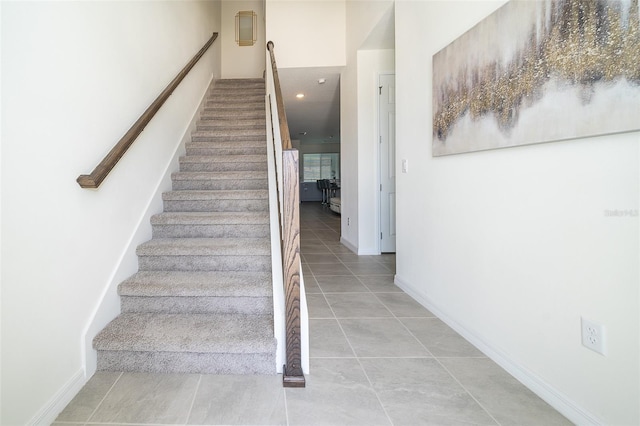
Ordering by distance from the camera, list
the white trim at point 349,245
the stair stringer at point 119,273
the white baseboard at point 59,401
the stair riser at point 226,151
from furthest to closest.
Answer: the white trim at point 349,245 < the stair riser at point 226,151 < the stair stringer at point 119,273 < the white baseboard at point 59,401

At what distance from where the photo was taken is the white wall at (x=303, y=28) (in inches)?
173

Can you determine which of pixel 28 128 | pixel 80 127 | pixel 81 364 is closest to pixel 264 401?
pixel 81 364

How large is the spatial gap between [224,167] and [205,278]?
5.18ft

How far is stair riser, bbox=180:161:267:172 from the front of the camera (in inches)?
131

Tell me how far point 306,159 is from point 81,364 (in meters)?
13.0

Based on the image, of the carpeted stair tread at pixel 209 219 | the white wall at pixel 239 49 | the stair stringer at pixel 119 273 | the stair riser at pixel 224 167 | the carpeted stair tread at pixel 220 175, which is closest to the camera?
the stair stringer at pixel 119 273

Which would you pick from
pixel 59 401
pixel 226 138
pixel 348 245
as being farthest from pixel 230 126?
pixel 59 401

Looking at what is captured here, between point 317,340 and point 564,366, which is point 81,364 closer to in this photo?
point 317,340

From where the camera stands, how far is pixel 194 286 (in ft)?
6.61

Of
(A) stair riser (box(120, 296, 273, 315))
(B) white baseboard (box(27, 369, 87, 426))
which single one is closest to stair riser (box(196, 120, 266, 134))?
(A) stair riser (box(120, 296, 273, 315))

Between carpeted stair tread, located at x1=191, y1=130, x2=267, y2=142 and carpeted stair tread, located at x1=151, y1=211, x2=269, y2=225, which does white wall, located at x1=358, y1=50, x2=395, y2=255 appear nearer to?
carpeted stair tread, located at x1=191, y1=130, x2=267, y2=142

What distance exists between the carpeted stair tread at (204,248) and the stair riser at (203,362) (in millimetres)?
757

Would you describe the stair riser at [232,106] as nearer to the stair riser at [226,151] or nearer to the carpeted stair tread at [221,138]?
the carpeted stair tread at [221,138]

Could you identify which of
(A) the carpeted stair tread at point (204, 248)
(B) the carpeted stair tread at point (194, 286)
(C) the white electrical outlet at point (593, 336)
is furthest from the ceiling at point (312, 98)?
(C) the white electrical outlet at point (593, 336)
